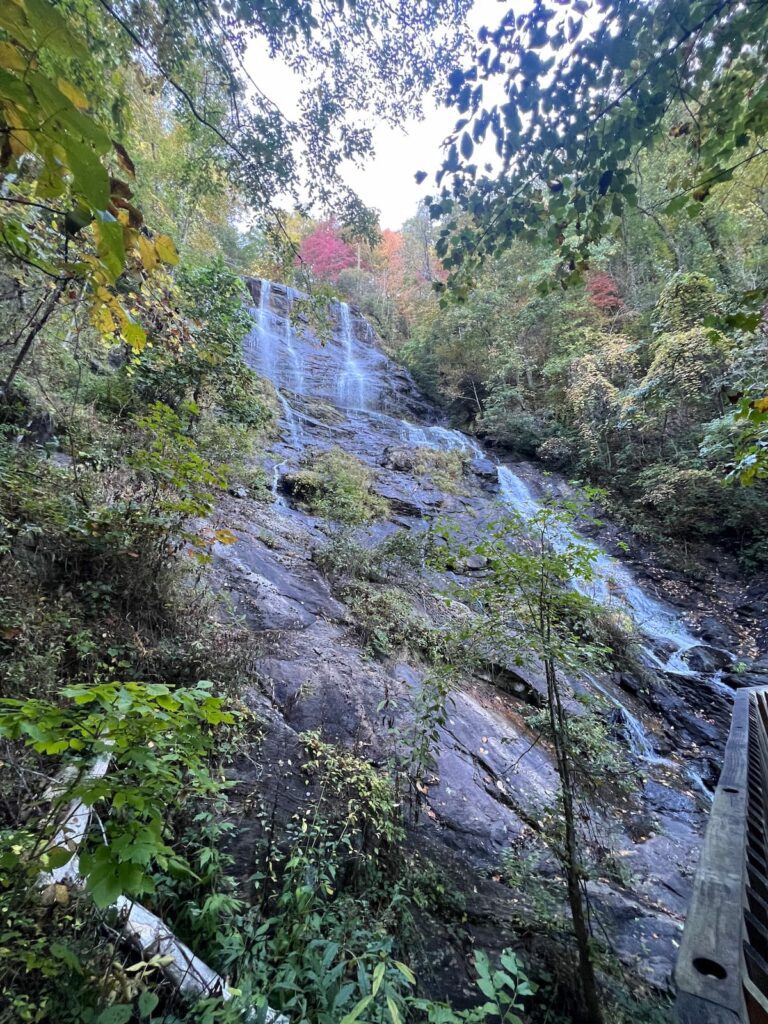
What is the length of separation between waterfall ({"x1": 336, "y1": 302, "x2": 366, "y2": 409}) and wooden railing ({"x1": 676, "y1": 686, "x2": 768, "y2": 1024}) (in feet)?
48.4

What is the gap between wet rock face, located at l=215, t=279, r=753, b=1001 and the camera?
271cm

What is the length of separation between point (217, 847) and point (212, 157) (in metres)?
5.29

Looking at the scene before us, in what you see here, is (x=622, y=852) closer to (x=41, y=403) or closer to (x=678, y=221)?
(x=41, y=403)

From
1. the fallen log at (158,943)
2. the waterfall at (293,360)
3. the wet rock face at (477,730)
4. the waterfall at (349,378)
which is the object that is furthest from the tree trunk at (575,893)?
the waterfall at (293,360)

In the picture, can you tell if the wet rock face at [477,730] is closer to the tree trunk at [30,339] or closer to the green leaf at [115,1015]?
the green leaf at [115,1015]

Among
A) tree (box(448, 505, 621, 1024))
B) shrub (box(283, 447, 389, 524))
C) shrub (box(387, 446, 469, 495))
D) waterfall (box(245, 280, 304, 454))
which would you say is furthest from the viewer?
waterfall (box(245, 280, 304, 454))

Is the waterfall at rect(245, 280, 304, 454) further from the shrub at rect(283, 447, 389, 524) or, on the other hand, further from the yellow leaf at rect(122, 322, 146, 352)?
the yellow leaf at rect(122, 322, 146, 352)

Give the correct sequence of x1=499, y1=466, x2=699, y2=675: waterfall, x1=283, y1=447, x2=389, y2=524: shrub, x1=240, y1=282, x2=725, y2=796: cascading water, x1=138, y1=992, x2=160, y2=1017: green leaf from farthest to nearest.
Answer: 1. x1=240, y1=282, x2=725, y2=796: cascading water
2. x1=499, y1=466, x2=699, y2=675: waterfall
3. x1=283, y1=447, x2=389, y2=524: shrub
4. x1=138, y1=992, x2=160, y2=1017: green leaf

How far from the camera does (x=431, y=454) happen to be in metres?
12.7

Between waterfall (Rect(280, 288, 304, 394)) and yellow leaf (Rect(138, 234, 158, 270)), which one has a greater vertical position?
waterfall (Rect(280, 288, 304, 394))

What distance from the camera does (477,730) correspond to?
14.6 ft

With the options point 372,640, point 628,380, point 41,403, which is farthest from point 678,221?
point 41,403

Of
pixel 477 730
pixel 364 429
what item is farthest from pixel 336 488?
pixel 364 429

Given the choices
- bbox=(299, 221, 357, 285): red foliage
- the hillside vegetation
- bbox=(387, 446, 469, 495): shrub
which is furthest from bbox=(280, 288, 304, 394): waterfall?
bbox=(299, 221, 357, 285): red foliage
